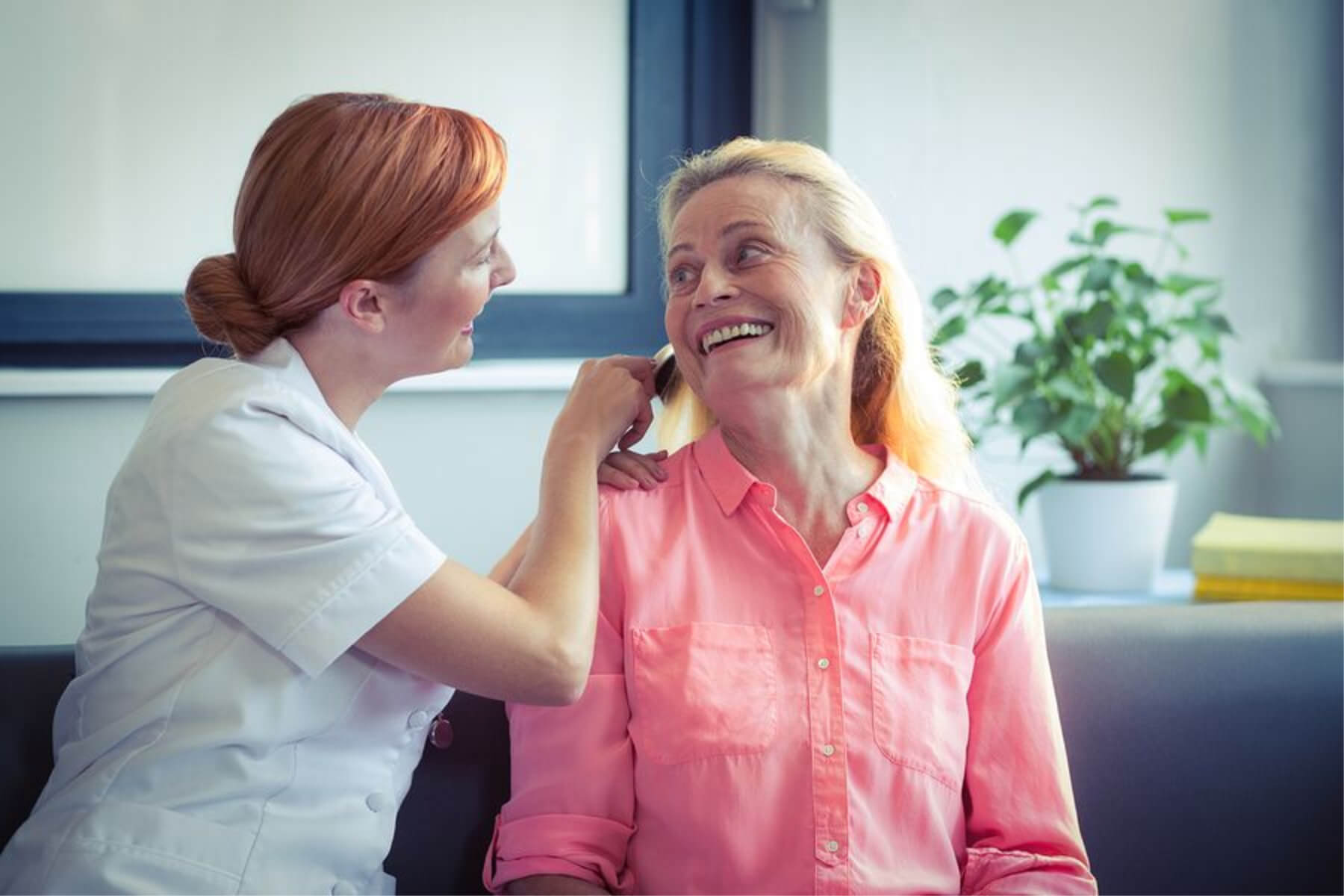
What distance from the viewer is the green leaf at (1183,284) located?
246cm

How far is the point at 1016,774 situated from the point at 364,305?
0.81m

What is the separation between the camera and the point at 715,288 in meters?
1.58

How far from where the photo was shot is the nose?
1577 mm

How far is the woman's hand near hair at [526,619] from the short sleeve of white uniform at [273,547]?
32mm

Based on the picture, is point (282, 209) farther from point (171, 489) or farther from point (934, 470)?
point (934, 470)

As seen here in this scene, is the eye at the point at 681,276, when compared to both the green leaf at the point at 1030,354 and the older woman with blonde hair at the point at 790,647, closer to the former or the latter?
the older woman with blonde hair at the point at 790,647

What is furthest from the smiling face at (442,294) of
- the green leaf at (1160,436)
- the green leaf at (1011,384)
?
the green leaf at (1160,436)

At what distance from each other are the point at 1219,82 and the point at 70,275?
210 cm

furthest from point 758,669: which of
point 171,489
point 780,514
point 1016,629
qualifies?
point 171,489

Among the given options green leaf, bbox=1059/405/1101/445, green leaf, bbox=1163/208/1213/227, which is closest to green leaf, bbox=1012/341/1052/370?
green leaf, bbox=1059/405/1101/445

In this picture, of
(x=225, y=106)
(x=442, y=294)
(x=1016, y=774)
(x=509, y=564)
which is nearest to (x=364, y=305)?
(x=442, y=294)

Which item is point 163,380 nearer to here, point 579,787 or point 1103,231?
point 579,787

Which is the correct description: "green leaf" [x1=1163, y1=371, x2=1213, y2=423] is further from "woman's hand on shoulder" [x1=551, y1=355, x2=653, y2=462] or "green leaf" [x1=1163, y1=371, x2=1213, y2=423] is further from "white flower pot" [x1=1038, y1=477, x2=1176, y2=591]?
"woman's hand on shoulder" [x1=551, y1=355, x2=653, y2=462]

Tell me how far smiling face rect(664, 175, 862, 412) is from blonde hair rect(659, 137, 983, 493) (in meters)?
0.02
